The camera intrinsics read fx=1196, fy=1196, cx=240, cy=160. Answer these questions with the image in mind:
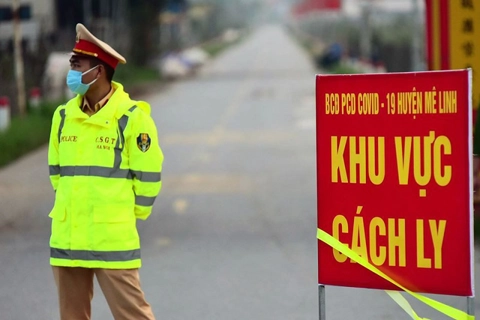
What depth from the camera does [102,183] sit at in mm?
5727

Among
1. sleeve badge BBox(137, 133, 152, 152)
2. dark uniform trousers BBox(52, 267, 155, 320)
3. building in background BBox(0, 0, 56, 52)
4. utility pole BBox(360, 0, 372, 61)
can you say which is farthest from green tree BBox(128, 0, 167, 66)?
sleeve badge BBox(137, 133, 152, 152)

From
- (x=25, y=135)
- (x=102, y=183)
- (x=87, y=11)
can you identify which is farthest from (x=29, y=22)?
(x=102, y=183)

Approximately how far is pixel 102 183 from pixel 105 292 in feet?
1.74

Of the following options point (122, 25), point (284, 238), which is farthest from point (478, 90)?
point (122, 25)

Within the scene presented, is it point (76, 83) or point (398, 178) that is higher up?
point (76, 83)

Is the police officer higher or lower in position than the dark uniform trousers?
higher

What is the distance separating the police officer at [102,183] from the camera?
5.71m

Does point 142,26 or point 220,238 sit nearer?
point 220,238

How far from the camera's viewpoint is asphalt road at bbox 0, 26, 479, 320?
867 centimetres

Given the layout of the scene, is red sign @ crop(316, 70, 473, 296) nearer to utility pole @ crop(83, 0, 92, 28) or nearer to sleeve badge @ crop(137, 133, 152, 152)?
sleeve badge @ crop(137, 133, 152, 152)

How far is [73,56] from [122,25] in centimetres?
4692

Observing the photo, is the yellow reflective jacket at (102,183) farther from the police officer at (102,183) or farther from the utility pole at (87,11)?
the utility pole at (87,11)

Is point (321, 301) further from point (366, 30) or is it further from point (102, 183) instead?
point (366, 30)

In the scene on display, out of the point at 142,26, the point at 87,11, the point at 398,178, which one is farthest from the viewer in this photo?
the point at 142,26
